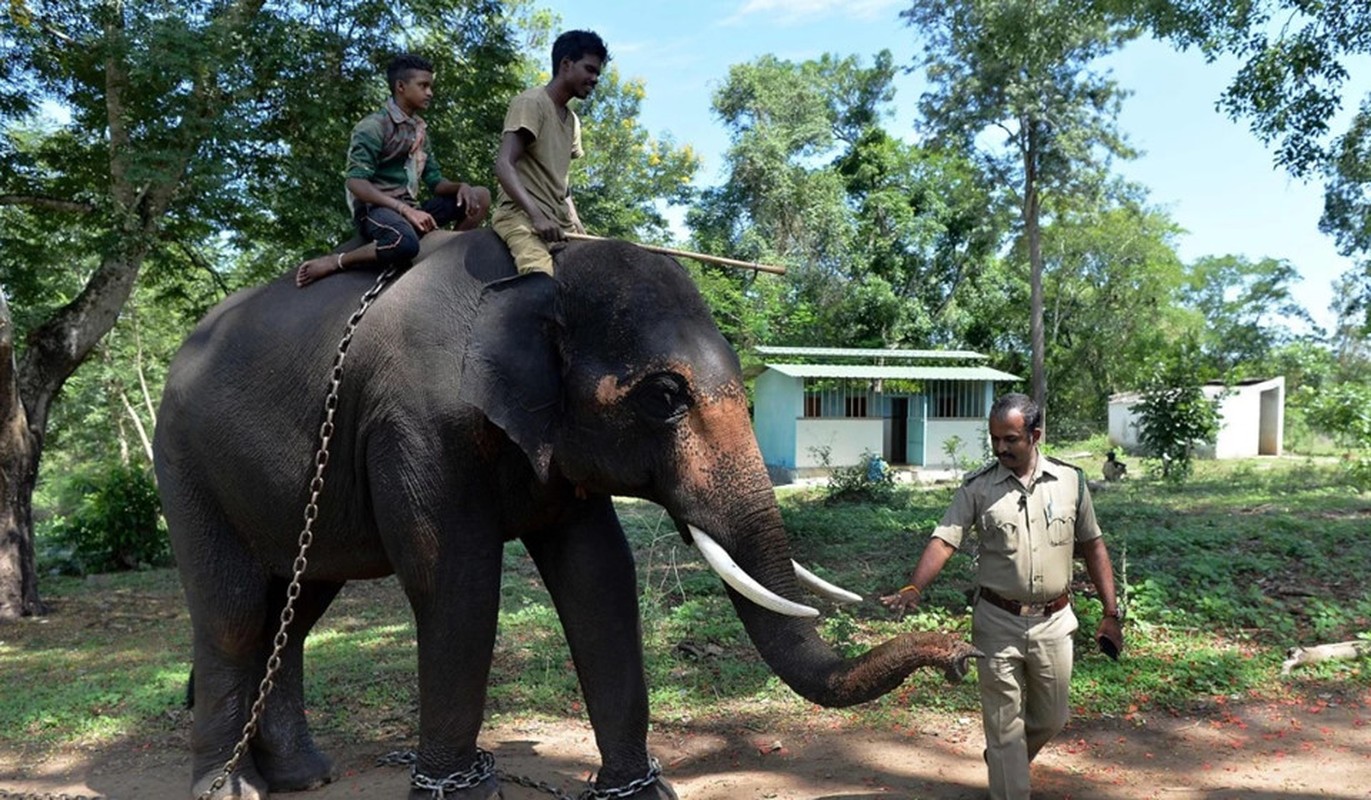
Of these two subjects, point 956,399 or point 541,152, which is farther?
point 956,399

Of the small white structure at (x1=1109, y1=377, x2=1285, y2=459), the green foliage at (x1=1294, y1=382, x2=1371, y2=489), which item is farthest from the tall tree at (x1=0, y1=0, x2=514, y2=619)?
the small white structure at (x1=1109, y1=377, x2=1285, y2=459)

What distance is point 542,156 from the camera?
13.7 feet

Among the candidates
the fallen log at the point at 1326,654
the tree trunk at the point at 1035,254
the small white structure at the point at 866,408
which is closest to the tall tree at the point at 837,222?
the tree trunk at the point at 1035,254

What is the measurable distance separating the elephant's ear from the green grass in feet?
9.62

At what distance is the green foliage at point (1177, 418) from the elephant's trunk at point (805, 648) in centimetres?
1718

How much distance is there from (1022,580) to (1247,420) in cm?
3073

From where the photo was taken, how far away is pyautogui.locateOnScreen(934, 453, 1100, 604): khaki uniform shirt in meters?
4.05

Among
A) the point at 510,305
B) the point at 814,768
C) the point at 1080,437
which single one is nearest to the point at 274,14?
the point at 510,305

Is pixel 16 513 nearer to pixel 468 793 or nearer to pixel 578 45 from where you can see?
pixel 468 793

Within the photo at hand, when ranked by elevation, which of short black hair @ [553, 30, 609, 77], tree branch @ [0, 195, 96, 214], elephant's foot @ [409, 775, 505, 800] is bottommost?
elephant's foot @ [409, 775, 505, 800]

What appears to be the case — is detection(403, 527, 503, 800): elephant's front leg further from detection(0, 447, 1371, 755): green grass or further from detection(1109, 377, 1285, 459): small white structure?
detection(1109, 377, 1285, 459): small white structure

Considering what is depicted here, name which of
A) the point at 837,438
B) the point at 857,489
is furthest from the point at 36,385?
the point at 837,438

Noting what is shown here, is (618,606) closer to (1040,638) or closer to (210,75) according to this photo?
(1040,638)

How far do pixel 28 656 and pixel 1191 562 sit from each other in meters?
9.76
